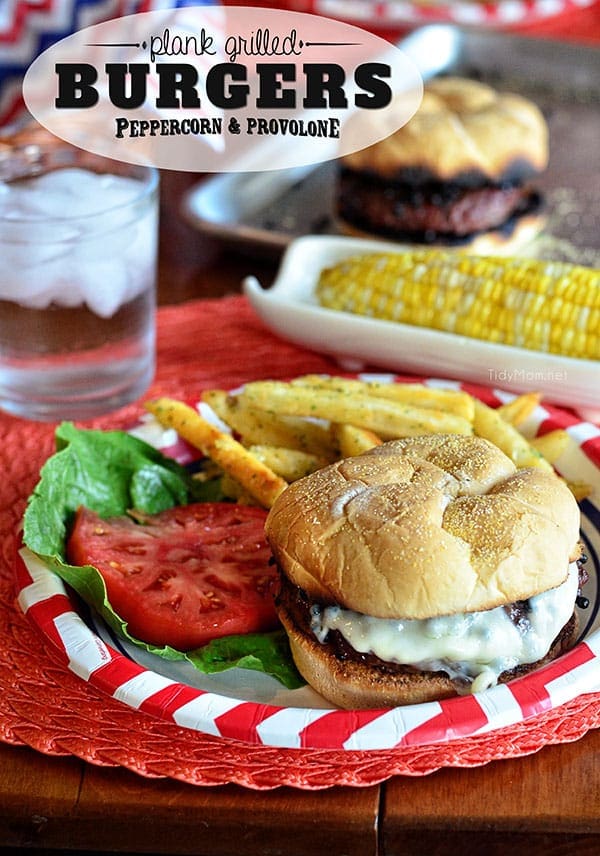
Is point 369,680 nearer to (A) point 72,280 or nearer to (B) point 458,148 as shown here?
(A) point 72,280

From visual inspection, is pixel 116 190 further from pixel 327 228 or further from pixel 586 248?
pixel 586 248

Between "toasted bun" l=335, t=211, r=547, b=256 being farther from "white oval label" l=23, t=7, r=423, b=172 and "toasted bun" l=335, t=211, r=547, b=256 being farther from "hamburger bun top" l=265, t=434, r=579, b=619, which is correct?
"hamburger bun top" l=265, t=434, r=579, b=619

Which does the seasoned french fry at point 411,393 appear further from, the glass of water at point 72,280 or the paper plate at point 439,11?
the paper plate at point 439,11

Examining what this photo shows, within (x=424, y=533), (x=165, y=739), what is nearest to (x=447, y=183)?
(x=424, y=533)

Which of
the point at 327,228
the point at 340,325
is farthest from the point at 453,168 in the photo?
the point at 340,325

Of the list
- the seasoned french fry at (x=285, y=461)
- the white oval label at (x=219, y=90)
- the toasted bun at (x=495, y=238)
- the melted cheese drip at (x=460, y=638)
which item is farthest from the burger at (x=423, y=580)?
the toasted bun at (x=495, y=238)

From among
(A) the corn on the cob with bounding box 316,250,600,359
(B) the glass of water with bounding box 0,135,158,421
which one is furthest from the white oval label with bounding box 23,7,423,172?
(A) the corn on the cob with bounding box 316,250,600,359
